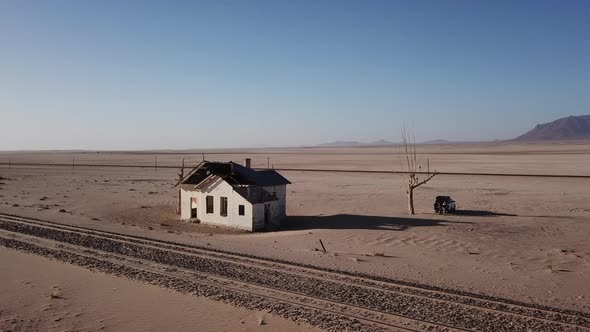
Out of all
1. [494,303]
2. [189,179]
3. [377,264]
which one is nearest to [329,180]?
[189,179]

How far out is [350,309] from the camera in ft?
46.2

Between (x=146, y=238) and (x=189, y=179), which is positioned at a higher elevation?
(x=189, y=179)

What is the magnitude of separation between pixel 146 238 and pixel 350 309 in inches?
588

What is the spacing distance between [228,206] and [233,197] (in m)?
0.73

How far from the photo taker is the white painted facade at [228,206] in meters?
28.7

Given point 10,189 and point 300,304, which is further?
point 10,189

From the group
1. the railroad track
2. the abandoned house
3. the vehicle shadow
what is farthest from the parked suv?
the railroad track

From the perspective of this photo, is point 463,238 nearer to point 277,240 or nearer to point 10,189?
point 277,240

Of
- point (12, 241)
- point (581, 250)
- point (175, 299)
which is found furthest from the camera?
point (12, 241)

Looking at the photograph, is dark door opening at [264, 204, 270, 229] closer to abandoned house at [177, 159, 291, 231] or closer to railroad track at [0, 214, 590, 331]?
abandoned house at [177, 159, 291, 231]

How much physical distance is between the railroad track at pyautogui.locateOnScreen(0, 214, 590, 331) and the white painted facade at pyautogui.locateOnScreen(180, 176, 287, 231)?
5.90 meters

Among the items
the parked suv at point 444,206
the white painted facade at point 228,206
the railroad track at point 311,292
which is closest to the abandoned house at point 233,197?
the white painted facade at point 228,206

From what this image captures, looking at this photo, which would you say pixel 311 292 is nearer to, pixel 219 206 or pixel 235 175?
pixel 219 206

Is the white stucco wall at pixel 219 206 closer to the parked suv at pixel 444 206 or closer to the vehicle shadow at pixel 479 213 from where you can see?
the parked suv at pixel 444 206
